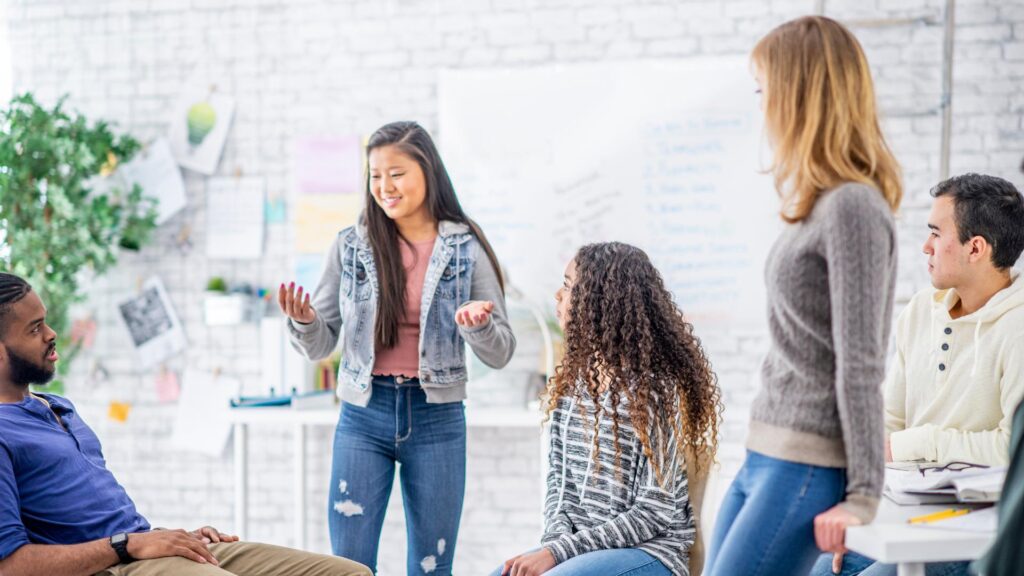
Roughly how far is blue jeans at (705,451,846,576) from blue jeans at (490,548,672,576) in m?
0.38

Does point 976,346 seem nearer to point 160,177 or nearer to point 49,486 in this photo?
point 49,486

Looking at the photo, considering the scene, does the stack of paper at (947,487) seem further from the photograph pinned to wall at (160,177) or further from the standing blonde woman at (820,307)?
the photograph pinned to wall at (160,177)

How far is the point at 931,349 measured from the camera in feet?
7.13

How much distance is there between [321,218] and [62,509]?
202 cm

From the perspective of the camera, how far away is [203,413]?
156 inches

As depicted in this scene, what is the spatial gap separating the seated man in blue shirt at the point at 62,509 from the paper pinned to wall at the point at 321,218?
171 cm

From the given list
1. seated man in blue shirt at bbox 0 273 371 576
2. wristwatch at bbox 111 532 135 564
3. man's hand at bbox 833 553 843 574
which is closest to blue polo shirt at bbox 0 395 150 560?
seated man in blue shirt at bbox 0 273 371 576

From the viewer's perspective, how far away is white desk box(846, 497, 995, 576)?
1293 mm

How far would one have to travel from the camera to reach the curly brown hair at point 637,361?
189cm

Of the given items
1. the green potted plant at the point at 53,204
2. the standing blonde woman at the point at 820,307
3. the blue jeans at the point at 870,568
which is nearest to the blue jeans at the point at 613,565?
the standing blonde woman at the point at 820,307

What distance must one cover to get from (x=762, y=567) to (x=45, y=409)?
1.49 metres

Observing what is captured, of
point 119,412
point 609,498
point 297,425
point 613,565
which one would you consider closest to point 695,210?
point 297,425

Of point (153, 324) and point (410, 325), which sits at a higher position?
point (410, 325)

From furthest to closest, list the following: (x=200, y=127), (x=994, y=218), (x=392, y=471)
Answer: (x=200, y=127)
(x=392, y=471)
(x=994, y=218)
